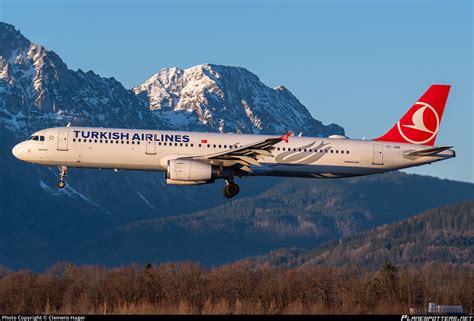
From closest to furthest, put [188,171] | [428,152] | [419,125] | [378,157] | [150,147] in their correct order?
[188,171]
[150,147]
[428,152]
[378,157]
[419,125]

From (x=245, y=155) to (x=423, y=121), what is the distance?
1783 cm

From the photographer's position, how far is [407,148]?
82.6 metres

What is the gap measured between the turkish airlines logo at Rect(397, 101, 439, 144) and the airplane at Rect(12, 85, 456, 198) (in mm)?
2546

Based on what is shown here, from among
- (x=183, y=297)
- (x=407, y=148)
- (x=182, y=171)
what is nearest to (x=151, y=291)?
(x=183, y=297)

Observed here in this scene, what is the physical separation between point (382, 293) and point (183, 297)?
17.2m

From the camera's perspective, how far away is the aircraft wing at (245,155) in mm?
75375

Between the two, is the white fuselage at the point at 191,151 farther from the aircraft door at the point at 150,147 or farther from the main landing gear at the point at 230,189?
the main landing gear at the point at 230,189

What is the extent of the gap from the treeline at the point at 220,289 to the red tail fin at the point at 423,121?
43.4 ft

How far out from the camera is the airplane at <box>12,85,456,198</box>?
76438 millimetres

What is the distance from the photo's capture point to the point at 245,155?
77.1m

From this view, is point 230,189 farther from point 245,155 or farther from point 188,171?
point 188,171

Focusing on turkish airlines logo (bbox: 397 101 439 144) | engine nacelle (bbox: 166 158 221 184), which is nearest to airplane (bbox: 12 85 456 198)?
engine nacelle (bbox: 166 158 221 184)

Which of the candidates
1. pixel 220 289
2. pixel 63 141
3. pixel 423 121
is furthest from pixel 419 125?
pixel 63 141

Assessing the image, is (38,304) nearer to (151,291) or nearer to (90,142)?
(151,291)
